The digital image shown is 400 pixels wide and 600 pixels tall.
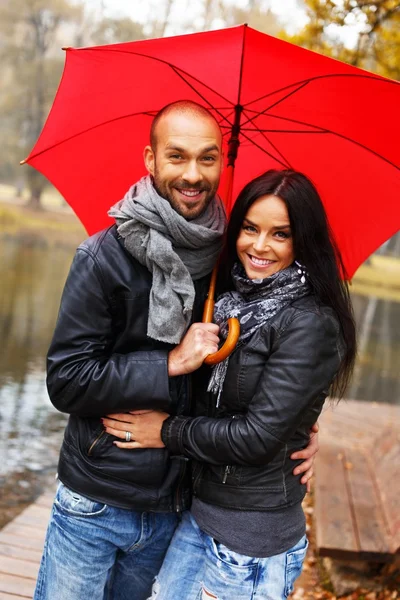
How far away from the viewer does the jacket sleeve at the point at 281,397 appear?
7.06 ft

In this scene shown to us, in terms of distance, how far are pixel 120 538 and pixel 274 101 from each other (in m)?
1.76

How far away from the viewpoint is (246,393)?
2.26 metres

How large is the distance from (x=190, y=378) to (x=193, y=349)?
0.19m

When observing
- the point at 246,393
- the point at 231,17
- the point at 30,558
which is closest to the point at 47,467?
the point at 30,558

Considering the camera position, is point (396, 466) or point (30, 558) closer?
point (30, 558)

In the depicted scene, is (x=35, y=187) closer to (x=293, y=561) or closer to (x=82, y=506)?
(x=82, y=506)

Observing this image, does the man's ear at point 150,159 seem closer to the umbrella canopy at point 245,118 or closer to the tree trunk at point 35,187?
the umbrella canopy at point 245,118

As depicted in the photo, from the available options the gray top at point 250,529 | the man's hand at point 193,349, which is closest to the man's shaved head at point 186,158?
the man's hand at point 193,349

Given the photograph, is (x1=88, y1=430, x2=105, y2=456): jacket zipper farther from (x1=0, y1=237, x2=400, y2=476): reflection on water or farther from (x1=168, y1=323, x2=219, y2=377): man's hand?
(x1=0, y1=237, x2=400, y2=476): reflection on water

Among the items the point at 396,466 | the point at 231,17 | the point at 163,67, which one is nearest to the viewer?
the point at 163,67

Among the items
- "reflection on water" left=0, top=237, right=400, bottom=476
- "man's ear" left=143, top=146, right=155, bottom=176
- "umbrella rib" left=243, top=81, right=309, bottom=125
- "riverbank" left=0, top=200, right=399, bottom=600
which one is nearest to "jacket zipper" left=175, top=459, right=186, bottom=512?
"man's ear" left=143, top=146, right=155, bottom=176

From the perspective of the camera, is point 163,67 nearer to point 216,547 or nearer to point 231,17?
point 216,547

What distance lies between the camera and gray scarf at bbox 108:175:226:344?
7.46 ft

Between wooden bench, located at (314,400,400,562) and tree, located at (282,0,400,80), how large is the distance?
358 centimetres
